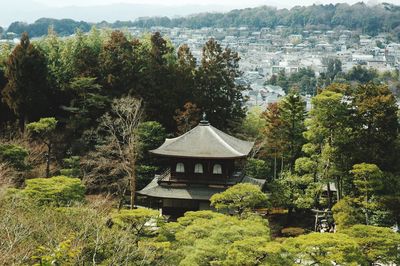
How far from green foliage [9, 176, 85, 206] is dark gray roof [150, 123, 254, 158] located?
5.60m

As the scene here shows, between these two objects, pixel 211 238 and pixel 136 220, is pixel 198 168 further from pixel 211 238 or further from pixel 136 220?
pixel 211 238

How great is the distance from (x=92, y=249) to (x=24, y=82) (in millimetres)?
17128

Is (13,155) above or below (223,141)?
below

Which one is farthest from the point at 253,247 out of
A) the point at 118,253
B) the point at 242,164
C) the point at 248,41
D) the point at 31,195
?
the point at 248,41

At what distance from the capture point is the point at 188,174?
877 inches

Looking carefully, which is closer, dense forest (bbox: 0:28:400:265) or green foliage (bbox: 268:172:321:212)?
dense forest (bbox: 0:28:400:265)

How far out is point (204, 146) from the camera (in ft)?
73.0

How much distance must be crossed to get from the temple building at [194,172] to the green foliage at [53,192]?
5192mm

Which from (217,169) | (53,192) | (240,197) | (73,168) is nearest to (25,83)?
(73,168)

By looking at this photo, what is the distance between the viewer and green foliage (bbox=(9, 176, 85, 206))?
1580cm

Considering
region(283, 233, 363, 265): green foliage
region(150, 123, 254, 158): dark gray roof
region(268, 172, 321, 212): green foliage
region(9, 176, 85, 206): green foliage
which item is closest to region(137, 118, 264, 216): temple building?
region(150, 123, 254, 158): dark gray roof

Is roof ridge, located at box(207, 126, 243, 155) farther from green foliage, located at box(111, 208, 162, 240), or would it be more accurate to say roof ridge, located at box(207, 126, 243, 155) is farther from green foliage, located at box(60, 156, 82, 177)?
green foliage, located at box(111, 208, 162, 240)

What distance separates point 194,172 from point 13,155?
277 inches

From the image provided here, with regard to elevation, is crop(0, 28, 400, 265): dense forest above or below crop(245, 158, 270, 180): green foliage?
above
